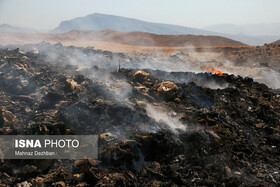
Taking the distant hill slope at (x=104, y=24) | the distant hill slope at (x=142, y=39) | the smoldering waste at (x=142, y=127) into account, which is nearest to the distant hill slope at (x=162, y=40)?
the distant hill slope at (x=142, y=39)

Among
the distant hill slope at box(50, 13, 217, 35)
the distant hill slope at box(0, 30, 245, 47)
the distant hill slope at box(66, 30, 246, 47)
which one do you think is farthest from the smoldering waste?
the distant hill slope at box(50, 13, 217, 35)

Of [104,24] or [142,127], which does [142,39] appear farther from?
[142,127]

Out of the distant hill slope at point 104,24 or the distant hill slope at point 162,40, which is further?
the distant hill slope at point 104,24

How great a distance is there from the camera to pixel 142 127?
19.8 feet

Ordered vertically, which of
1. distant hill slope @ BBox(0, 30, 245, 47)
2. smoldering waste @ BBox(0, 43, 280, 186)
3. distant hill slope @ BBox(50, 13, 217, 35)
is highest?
distant hill slope @ BBox(50, 13, 217, 35)

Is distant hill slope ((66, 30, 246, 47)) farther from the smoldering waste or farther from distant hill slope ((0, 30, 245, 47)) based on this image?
the smoldering waste

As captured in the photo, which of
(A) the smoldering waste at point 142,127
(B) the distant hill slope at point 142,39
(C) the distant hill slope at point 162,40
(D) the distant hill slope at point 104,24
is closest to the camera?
(A) the smoldering waste at point 142,127

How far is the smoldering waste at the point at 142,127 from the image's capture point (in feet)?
15.3

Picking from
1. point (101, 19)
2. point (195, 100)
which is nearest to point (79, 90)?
point (195, 100)

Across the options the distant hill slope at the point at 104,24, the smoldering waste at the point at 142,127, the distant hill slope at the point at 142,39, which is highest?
the distant hill slope at the point at 104,24

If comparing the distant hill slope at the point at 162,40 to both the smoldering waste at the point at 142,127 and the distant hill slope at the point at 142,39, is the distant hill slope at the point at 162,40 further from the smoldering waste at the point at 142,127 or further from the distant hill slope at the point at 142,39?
the smoldering waste at the point at 142,127

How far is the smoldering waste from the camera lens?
4672 mm

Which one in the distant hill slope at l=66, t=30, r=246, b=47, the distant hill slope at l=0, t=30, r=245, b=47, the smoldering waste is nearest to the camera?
the smoldering waste

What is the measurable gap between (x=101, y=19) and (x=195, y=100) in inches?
1986
